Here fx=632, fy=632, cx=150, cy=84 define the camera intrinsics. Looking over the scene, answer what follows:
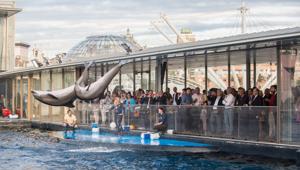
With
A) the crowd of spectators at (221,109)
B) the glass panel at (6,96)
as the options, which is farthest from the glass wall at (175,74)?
the glass panel at (6,96)

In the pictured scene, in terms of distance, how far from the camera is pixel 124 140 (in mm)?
28375

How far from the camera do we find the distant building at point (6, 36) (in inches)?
2781

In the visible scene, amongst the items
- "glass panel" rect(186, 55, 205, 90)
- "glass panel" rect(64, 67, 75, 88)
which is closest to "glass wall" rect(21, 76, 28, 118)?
"glass panel" rect(64, 67, 75, 88)

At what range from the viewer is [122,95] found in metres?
33.5

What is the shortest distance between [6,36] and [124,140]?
46003 mm

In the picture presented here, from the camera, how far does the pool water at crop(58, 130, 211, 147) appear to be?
84.5 ft

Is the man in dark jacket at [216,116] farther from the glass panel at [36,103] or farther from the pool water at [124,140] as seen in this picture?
the glass panel at [36,103]

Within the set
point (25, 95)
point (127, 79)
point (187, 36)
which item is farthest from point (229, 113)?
point (187, 36)

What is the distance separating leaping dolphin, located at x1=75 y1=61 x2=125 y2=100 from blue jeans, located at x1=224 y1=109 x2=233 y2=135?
451 cm

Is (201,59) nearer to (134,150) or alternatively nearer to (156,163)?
(134,150)

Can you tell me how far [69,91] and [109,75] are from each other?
2116mm

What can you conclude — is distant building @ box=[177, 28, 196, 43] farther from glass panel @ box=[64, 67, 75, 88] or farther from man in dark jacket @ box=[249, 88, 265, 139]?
man in dark jacket @ box=[249, 88, 265, 139]

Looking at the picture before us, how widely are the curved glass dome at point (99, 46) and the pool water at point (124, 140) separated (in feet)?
32.5

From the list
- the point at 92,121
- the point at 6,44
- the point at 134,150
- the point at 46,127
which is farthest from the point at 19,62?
the point at 134,150
